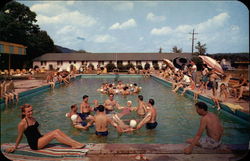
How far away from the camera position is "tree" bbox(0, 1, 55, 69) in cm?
3428

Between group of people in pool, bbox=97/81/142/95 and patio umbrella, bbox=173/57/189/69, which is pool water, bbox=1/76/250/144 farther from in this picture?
patio umbrella, bbox=173/57/189/69

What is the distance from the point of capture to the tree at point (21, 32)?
34.3 meters

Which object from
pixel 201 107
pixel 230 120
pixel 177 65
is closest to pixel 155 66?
pixel 177 65

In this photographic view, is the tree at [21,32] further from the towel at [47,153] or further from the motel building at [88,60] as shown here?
the towel at [47,153]

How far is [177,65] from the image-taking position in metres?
27.7

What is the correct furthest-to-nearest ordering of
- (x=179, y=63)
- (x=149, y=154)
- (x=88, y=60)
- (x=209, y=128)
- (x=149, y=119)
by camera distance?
(x=88, y=60) < (x=179, y=63) < (x=149, y=119) < (x=209, y=128) < (x=149, y=154)

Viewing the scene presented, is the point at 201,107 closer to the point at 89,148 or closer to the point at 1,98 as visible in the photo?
the point at 89,148

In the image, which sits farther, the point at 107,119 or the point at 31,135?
the point at 107,119

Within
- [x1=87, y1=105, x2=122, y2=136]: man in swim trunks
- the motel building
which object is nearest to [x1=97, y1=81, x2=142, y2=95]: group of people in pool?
[x1=87, y1=105, x2=122, y2=136]: man in swim trunks

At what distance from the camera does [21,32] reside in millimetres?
37031

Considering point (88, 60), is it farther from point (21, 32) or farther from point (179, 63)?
point (179, 63)

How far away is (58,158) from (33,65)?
45735 millimetres

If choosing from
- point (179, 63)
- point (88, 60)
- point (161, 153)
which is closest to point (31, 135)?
point (161, 153)

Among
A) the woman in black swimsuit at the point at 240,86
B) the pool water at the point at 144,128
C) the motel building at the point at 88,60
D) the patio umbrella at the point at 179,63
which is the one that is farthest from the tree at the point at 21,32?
the woman in black swimsuit at the point at 240,86
